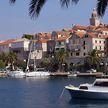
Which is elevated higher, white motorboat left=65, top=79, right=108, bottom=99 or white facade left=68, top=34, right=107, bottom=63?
white facade left=68, top=34, right=107, bottom=63

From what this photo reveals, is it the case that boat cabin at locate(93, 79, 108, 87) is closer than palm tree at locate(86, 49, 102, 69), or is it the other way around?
boat cabin at locate(93, 79, 108, 87)

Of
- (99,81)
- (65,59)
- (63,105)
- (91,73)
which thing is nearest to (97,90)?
(99,81)

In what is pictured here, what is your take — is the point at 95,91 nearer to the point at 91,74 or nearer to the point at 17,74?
the point at 91,74

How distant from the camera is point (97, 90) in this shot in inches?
1610

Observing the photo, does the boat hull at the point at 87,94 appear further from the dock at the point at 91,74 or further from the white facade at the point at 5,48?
the white facade at the point at 5,48

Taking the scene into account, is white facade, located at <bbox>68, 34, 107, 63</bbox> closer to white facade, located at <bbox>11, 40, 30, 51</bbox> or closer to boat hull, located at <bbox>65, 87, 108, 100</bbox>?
white facade, located at <bbox>11, 40, 30, 51</bbox>

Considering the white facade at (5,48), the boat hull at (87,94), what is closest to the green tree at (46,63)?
the white facade at (5,48)

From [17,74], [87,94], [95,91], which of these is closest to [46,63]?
[17,74]

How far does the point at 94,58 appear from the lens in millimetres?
111625

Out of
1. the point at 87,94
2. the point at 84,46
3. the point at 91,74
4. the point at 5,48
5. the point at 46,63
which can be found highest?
the point at 5,48

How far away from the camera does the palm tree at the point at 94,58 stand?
112 meters

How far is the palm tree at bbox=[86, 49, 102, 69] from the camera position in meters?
112

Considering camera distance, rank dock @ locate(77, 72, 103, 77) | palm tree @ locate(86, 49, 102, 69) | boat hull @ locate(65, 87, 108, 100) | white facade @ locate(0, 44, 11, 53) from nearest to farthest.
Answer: boat hull @ locate(65, 87, 108, 100) → dock @ locate(77, 72, 103, 77) → palm tree @ locate(86, 49, 102, 69) → white facade @ locate(0, 44, 11, 53)

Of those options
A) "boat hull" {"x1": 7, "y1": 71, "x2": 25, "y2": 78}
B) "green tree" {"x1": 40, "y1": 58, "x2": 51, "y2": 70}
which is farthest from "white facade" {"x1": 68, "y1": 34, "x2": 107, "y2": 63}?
"boat hull" {"x1": 7, "y1": 71, "x2": 25, "y2": 78}
